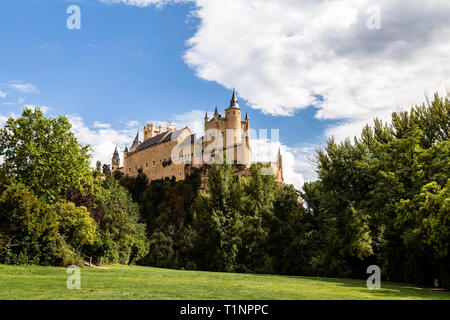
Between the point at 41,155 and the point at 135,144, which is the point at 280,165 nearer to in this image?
the point at 135,144

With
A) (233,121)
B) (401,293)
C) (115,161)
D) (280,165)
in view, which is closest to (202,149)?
(233,121)

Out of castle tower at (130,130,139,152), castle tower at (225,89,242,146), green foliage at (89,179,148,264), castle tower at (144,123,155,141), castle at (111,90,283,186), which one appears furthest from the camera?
castle tower at (144,123,155,141)

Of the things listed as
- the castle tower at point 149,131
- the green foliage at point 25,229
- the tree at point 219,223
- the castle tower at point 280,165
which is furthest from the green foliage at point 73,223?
the castle tower at point 149,131

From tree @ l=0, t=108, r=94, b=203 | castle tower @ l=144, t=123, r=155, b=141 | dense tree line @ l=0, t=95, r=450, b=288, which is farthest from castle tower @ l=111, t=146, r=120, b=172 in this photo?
tree @ l=0, t=108, r=94, b=203

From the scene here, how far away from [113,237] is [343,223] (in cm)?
2565

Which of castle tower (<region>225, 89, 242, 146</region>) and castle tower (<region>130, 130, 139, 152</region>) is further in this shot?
castle tower (<region>130, 130, 139, 152</region>)

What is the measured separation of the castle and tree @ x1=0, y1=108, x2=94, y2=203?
44.0 m

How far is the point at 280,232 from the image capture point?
39000 mm

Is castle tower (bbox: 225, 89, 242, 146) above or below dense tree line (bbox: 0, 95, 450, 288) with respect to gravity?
above

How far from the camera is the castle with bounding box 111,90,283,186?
8438 centimetres

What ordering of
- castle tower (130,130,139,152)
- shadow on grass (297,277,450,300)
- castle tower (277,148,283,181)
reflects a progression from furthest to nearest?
1. castle tower (130,130,139,152)
2. castle tower (277,148,283,181)
3. shadow on grass (297,277,450,300)

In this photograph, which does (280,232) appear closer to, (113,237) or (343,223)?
(343,223)

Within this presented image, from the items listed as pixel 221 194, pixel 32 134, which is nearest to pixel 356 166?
pixel 221 194

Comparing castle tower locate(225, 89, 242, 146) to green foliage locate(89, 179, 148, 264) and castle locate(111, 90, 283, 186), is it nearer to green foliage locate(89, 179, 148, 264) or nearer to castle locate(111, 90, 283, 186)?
castle locate(111, 90, 283, 186)
